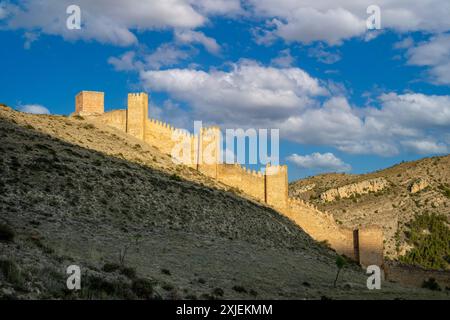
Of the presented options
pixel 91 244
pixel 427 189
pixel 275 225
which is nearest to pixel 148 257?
pixel 91 244

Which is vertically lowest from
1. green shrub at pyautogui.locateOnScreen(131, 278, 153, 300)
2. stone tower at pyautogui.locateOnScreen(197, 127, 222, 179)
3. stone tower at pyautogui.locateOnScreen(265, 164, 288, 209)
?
green shrub at pyautogui.locateOnScreen(131, 278, 153, 300)

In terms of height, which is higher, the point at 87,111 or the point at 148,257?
the point at 87,111

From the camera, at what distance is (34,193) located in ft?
84.4

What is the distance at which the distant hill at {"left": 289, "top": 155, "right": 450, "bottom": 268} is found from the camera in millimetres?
62125

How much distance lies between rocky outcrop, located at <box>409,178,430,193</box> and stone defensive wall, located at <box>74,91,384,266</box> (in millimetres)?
27589

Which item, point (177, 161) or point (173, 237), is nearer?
point (173, 237)

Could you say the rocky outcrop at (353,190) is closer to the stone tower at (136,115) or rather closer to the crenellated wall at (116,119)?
the stone tower at (136,115)

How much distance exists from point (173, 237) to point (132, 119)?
19679mm

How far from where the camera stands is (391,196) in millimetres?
68438

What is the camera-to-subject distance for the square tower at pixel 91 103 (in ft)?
154

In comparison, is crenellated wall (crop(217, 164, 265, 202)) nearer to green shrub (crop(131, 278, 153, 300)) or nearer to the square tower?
the square tower

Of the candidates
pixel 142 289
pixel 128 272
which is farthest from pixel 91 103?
pixel 142 289

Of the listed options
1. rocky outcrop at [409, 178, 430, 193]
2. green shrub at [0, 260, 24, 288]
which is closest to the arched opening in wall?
rocky outcrop at [409, 178, 430, 193]
